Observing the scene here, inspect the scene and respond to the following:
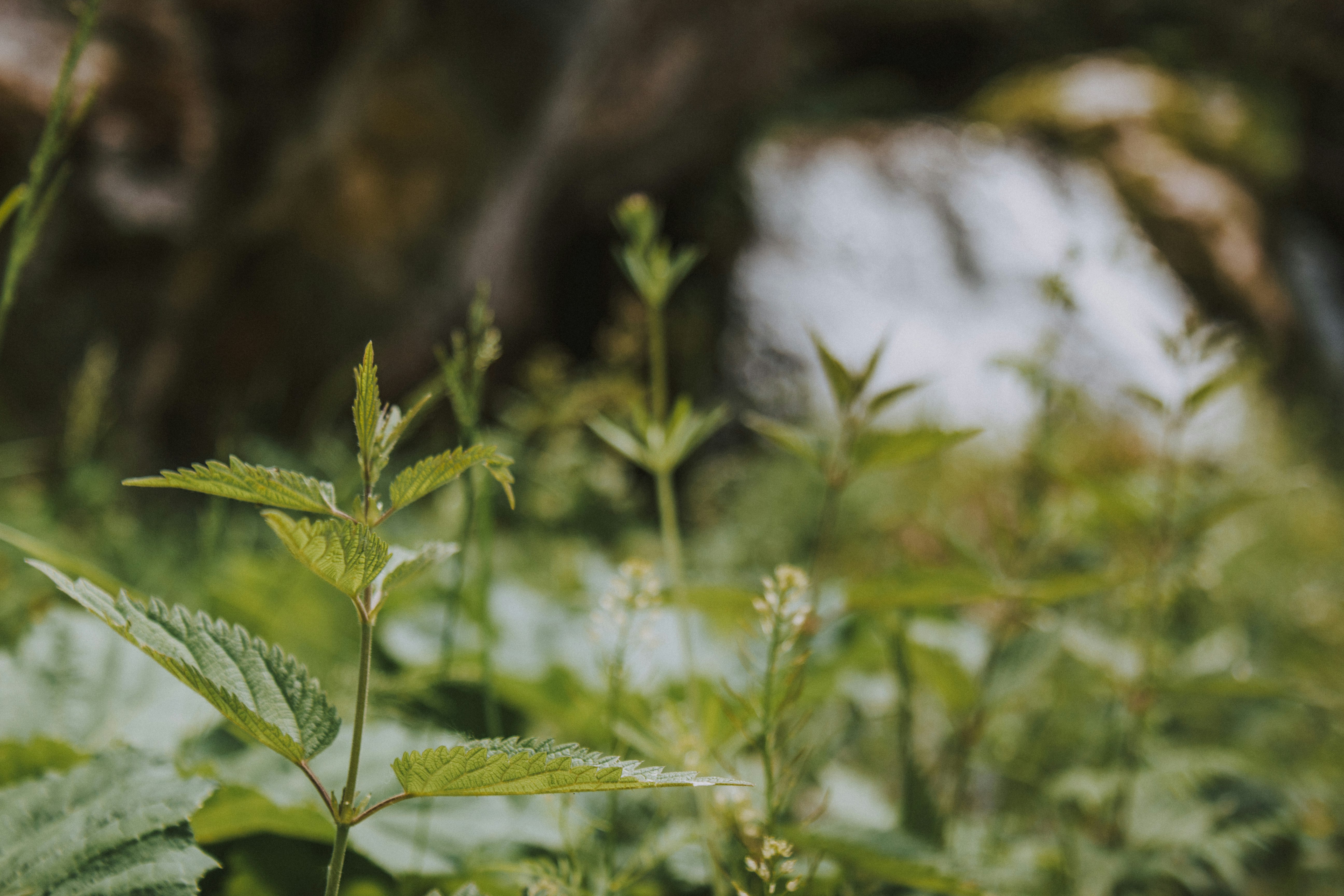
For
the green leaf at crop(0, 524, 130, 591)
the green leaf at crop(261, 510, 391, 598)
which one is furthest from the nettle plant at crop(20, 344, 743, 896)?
the green leaf at crop(0, 524, 130, 591)

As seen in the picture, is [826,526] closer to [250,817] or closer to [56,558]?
[250,817]

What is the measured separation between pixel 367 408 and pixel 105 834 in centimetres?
25

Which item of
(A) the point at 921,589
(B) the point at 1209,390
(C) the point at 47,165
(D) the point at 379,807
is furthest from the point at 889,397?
(C) the point at 47,165

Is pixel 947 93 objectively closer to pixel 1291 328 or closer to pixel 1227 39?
pixel 1227 39

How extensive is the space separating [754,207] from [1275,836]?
4349 mm

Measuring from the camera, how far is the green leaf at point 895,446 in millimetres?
534

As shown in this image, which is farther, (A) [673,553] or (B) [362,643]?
(A) [673,553]

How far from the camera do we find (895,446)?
1.80 feet

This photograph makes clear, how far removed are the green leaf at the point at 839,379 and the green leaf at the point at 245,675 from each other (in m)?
0.35

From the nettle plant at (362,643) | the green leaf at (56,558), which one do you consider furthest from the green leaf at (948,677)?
the green leaf at (56,558)

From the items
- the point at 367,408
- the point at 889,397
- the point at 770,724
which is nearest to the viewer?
the point at 367,408

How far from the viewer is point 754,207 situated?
480 cm

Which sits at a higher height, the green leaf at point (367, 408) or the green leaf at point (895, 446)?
the green leaf at point (895, 446)

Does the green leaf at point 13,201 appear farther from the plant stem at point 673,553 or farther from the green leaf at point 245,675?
the plant stem at point 673,553
